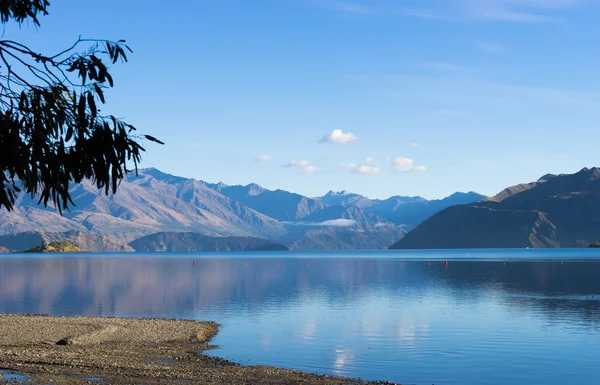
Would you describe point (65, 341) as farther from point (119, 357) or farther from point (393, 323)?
point (393, 323)

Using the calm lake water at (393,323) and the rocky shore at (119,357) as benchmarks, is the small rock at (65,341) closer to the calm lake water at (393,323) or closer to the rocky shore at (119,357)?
the rocky shore at (119,357)

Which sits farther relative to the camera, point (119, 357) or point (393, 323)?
point (393, 323)

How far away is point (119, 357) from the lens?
45656 mm

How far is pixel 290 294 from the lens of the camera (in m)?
125

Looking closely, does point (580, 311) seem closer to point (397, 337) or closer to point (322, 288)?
point (397, 337)

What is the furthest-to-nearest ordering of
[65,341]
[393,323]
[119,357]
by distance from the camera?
[393,323], [65,341], [119,357]

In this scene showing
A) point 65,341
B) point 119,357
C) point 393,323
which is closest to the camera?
point 119,357

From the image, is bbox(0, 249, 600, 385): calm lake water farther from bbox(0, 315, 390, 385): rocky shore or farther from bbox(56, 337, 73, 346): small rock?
bbox(56, 337, 73, 346): small rock

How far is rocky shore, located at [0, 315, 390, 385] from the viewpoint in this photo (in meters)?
37.4

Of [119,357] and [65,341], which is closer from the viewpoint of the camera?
[119,357]

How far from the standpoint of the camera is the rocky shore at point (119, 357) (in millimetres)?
37375

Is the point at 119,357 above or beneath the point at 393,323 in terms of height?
above

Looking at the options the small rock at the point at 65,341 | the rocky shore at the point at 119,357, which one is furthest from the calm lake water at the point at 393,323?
the small rock at the point at 65,341

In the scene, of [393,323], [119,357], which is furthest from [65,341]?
[393,323]
